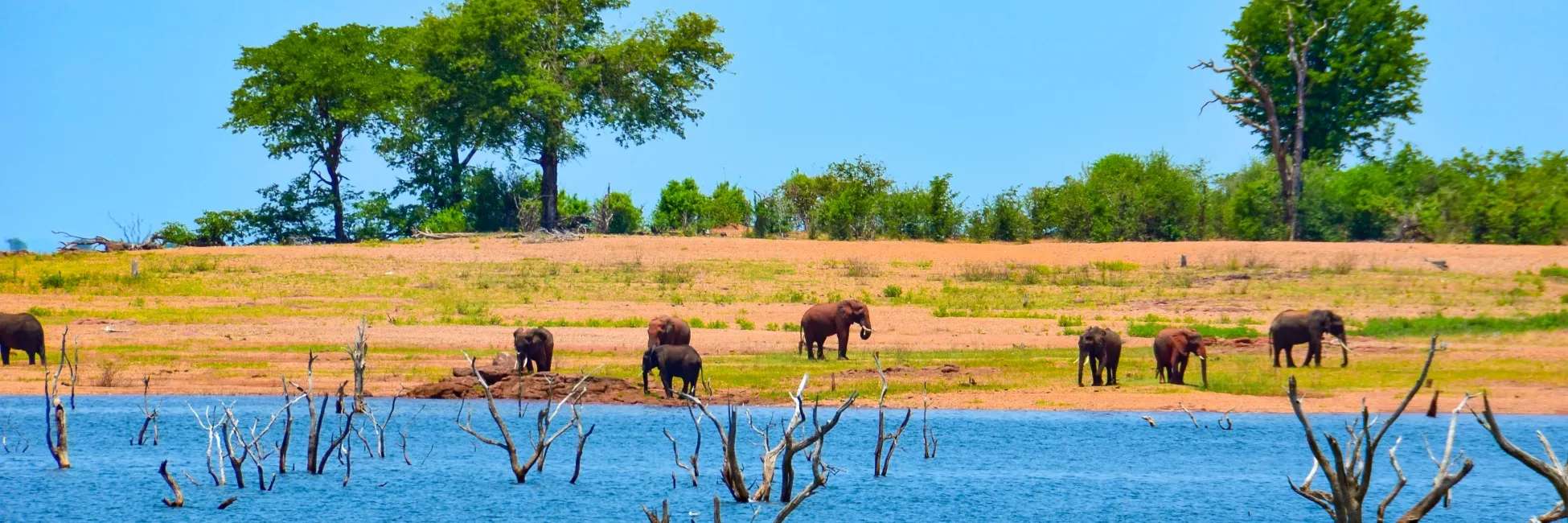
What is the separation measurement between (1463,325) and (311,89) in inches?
1634

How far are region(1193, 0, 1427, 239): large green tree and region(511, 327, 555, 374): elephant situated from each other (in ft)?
125

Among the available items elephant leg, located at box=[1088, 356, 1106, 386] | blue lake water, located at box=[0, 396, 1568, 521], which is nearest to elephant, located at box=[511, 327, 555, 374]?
blue lake water, located at box=[0, 396, 1568, 521]

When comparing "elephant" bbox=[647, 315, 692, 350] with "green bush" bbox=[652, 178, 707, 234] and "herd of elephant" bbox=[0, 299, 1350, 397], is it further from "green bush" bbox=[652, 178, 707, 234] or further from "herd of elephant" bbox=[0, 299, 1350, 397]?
"green bush" bbox=[652, 178, 707, 234]

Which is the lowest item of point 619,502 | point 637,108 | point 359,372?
point 619,502

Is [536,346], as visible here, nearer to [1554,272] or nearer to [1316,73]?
[1554,272]

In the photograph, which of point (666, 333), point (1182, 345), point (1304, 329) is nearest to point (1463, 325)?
point (1304, 329)

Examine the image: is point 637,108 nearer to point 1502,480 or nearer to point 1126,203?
point 1126,203

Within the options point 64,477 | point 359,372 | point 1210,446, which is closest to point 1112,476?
point 1210,446

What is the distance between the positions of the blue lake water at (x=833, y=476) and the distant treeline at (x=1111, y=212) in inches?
1216

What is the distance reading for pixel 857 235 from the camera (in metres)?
57.7

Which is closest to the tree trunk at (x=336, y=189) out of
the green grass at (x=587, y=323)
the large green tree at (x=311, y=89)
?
the large green tree at (x=311, y=89)

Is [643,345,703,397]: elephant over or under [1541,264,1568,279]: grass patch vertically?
under

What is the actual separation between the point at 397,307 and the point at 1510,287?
2697 cm

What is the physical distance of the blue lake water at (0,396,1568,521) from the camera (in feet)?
55.2
